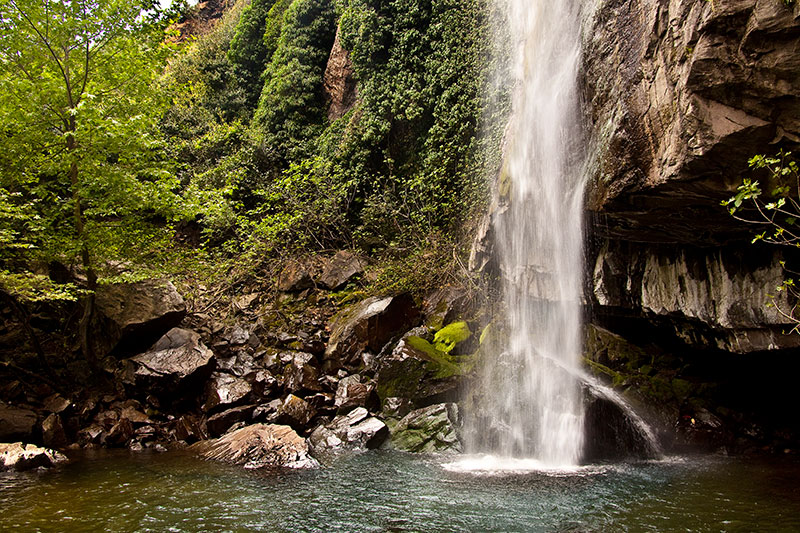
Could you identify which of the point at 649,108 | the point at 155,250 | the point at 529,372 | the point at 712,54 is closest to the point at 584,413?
the point at 529,372

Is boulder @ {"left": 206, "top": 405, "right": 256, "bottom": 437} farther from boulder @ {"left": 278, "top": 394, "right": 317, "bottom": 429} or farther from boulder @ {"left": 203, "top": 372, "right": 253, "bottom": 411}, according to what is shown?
boulder @ {"left": 278, "top": 394, "right": 317, "bottom": 429}

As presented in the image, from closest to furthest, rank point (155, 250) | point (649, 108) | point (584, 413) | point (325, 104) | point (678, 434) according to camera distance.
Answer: point (649, 108) → point (584, 413) → point (678, 434) → point (155, 250) → point (325, 104)

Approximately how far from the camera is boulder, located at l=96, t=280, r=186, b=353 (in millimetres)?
10164

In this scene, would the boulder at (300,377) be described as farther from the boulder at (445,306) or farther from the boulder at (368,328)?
the boulder at (445,306)

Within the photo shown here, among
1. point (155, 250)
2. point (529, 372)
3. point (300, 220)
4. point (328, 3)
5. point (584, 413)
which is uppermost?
point (328, 3)

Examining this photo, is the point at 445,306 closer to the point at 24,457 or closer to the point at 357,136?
the point at 357,136

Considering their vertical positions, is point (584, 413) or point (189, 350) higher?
point (189, 350)

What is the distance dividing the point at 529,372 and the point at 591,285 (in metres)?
2.04

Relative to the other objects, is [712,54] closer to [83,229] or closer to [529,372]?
[529,372]

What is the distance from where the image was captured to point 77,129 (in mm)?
8062

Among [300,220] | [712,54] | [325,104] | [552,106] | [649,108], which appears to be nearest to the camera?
[712,54]

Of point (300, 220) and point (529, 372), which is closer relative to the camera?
point (529, 372)

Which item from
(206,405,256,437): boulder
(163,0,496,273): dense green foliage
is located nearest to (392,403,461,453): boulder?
(206,405,256,437): boulder

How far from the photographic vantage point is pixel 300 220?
52.5ft
